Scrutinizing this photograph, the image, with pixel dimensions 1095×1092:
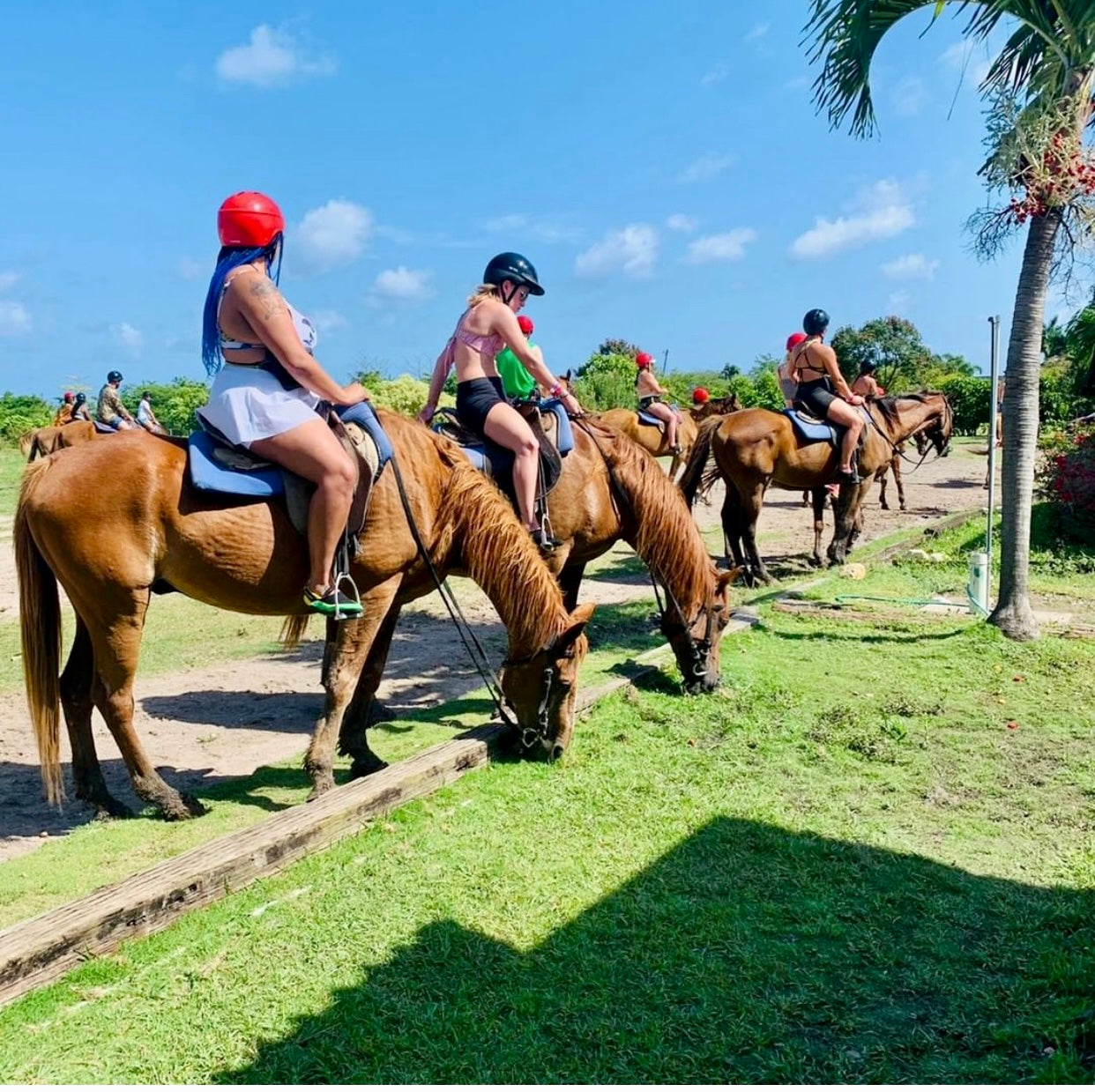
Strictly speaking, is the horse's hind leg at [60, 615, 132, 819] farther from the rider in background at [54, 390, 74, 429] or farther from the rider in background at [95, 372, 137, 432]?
the rider in background at [54, 390, 74, 429]

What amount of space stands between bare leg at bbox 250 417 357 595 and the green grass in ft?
4.44

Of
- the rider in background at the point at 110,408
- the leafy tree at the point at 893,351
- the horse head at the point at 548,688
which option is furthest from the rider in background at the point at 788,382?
the leafy tree at the point at 893,351

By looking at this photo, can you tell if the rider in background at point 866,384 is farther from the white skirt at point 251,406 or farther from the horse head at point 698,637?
the white skirt at point 251,406

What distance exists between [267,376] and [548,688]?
2.16 meters

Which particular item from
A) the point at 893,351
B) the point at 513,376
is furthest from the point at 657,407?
the point at 893,351

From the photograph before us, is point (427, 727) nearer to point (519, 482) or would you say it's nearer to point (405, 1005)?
point (519, 482)

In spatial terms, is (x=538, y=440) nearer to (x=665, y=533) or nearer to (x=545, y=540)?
(x=545, y=540)

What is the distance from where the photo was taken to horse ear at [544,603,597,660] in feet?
15.5

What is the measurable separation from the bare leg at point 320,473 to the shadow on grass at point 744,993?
1.83 m

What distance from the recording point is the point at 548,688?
4824 millimetres

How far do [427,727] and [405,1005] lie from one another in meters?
A: 3.03

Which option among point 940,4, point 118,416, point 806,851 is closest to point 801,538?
point 940,4

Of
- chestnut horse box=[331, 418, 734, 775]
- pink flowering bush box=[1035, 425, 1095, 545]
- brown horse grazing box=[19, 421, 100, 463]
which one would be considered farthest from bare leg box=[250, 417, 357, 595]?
pink flowering bush box=[1035, 425, 1095, 545]

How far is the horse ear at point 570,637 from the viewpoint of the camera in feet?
15.5
